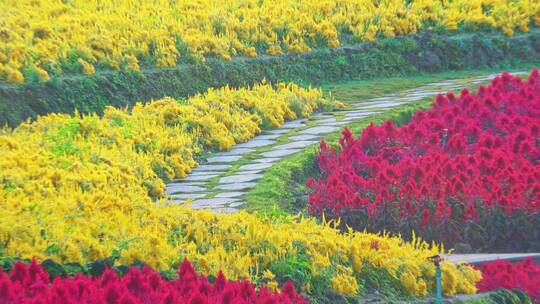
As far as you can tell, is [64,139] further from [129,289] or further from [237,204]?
[129,289]

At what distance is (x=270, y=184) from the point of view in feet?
33.1

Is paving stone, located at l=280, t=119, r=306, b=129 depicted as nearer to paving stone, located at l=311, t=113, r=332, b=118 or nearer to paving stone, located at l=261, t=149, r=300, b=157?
paving stone, located at l=311, t=113, r=332, b=118

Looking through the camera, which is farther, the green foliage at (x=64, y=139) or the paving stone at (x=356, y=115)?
the paving stone at (x=356, y=115)

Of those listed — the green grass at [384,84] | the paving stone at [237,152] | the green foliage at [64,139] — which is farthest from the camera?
the green grass at [384,84]

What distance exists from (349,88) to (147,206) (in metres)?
8.12

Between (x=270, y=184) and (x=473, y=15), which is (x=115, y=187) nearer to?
(x=270, y=184)

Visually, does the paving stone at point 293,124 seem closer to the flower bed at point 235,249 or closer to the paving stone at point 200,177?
the paving stone at point 200,177

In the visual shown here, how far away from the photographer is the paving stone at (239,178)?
1043 centimetres

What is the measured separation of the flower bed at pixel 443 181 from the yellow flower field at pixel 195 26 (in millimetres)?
3827

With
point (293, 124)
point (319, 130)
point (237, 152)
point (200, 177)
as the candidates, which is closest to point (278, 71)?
point (293, 124)

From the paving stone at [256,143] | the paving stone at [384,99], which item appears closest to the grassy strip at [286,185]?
the paving stone at [256,143]

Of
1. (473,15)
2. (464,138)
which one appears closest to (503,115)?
(464,138)

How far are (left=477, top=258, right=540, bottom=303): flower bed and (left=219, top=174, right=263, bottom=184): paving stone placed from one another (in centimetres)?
288

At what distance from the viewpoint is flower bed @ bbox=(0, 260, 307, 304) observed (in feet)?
17.9
